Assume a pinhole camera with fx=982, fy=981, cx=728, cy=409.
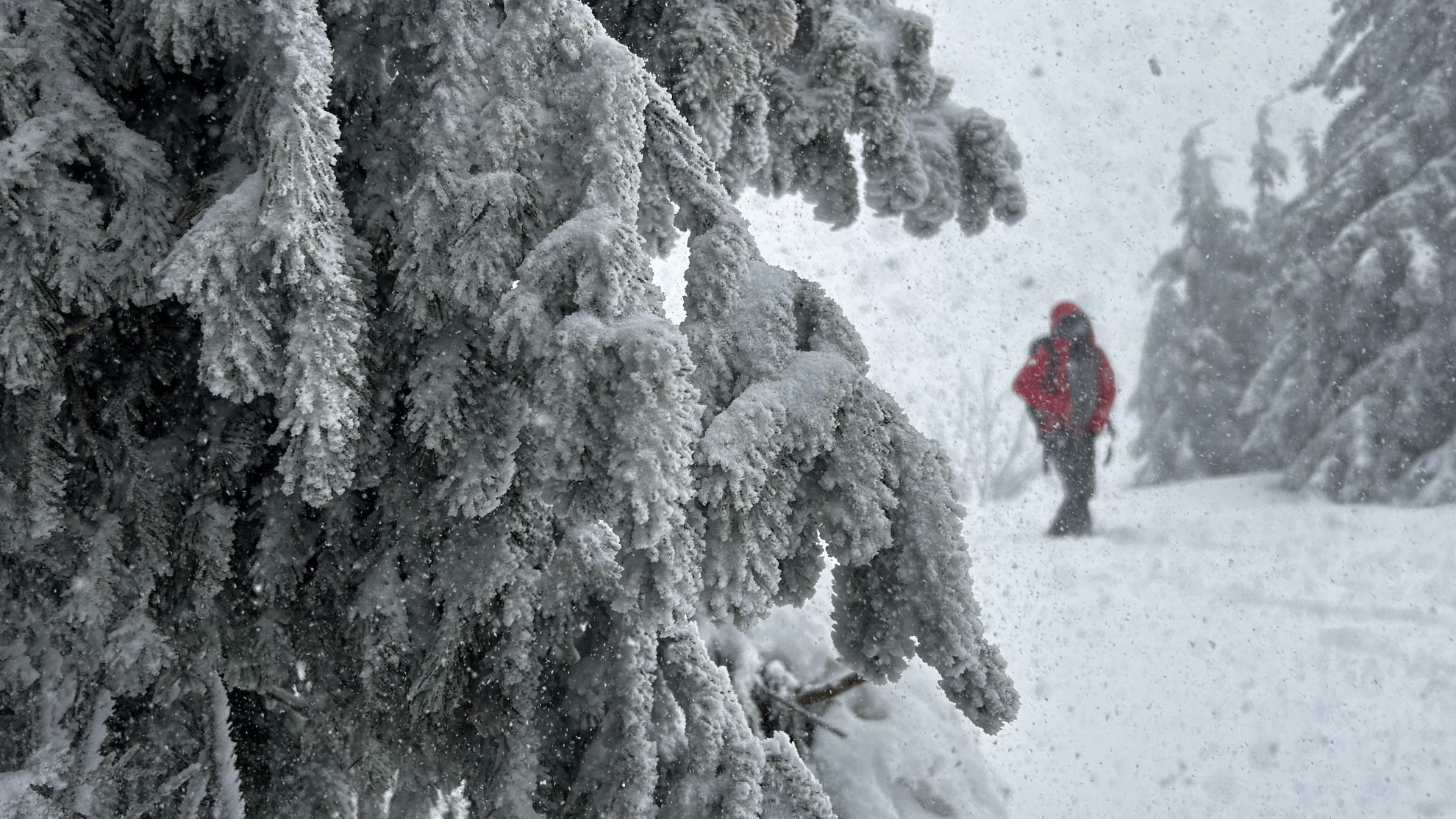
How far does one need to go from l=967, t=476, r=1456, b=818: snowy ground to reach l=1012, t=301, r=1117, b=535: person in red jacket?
0.50 meters

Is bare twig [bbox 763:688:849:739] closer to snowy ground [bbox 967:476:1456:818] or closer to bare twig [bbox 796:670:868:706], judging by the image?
bare twig [bbox 796:670:868:706]

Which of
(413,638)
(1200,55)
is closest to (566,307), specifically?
(413,638)

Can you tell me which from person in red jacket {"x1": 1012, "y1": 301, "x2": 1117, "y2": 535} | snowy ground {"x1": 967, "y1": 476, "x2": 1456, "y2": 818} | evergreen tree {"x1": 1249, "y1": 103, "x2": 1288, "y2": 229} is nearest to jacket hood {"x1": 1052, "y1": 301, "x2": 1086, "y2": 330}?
person in red jacket {"x1": 1012, "y1": 301, "x2": 1117, "y2": 535}

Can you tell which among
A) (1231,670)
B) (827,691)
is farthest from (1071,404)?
(827,691)

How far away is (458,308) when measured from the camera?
7.89 feet

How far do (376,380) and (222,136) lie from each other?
94cm

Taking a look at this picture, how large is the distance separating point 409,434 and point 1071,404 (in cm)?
785

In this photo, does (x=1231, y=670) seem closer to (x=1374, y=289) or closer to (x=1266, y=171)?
(x=1374, y=289)

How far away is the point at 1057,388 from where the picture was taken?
9.32 m

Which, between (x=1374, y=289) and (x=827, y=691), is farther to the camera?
(x=1374, y=289)

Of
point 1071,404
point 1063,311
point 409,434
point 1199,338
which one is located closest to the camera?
point 409,434

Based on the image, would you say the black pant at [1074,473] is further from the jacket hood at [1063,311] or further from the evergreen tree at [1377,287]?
the evergreen tree at [1377,287]

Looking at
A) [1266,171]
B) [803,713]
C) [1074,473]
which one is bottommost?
[803,713]

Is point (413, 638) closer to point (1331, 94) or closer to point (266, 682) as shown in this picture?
point (266, 682)
